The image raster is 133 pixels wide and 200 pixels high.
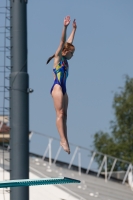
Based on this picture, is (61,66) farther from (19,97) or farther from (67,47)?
(19,97)

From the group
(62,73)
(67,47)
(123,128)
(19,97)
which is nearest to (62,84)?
(62,73)

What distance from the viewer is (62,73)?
9656 millimetres

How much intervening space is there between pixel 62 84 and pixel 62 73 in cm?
13

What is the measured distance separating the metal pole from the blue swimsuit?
3.18 m

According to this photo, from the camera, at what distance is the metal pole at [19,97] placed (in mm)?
12883

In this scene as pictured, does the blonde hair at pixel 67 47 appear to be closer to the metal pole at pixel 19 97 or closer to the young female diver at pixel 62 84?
the young female diver at pixel 62 84

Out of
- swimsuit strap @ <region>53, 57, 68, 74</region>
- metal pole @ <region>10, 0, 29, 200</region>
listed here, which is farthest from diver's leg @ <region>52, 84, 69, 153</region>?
metal pole @ <region>10, 0, 29, 200</region>

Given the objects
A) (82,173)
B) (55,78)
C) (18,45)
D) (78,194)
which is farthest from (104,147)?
(55,78)

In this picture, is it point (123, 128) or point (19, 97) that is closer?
point (19, 97)

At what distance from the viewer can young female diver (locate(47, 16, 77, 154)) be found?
952 centimetres

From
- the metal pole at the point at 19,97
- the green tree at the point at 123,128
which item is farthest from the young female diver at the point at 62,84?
the green tree at the point at 123,128

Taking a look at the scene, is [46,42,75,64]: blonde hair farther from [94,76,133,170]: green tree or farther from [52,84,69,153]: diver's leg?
[94,76,133,170]: green tree

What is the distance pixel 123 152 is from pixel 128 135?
1074 mm

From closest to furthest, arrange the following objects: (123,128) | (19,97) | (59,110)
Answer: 1. (59,110)
2. (19,97)
3. (123,128)
